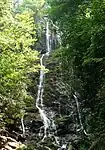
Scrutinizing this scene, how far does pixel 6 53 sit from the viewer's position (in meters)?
12.4

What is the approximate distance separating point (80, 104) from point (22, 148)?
5235 millimetres

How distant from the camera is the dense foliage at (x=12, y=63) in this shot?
38.9ft

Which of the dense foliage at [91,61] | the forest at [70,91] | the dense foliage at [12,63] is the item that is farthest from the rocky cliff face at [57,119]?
the dense foliage at [12,63]

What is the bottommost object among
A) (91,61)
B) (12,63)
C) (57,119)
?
(57,119)

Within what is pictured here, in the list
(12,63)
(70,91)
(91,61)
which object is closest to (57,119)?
(70,91)

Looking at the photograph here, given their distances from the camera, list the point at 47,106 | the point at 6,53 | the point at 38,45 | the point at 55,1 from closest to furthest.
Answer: the point at 6,53 < the point at 47,106 < the point at 55,1 < the point at 38,45

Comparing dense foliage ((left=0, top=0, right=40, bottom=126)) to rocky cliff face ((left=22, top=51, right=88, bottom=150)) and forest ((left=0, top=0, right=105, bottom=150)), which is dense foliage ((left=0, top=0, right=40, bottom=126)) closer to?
forest ((left=0, top=0, right=105, bottom=150))

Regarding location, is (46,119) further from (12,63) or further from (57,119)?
(12,63)

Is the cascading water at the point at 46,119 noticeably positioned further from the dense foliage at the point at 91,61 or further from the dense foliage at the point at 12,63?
the dense foliage at the point at 12,63

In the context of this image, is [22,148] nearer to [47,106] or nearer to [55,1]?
[47,106]

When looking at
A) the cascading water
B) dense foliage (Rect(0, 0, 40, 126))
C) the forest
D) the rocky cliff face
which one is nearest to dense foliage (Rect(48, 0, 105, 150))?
the forest

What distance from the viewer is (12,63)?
12.1 m

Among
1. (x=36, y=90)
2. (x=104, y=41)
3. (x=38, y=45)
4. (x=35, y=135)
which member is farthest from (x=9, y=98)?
(x=38, y=45)

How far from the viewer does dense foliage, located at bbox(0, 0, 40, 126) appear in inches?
466
